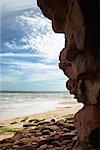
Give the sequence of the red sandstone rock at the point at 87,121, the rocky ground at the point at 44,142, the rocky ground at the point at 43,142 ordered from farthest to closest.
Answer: the rocky ground at the point at 43,142 < the rocky ground at the point at 44,142 < the red sandstone rock at the point at 87,121

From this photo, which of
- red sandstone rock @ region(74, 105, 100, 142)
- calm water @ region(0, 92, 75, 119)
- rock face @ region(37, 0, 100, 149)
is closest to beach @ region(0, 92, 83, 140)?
calm water @ region(0, 92, 75, 119)

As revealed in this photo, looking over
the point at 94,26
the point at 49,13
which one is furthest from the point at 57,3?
the point at 94,26

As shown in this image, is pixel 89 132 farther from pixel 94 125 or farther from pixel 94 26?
pixel 94 26

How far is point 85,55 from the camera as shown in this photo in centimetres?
1338

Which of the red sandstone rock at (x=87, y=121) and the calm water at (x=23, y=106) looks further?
the calm water at (x=23, y=106)

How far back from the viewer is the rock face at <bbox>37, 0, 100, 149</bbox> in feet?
43.3

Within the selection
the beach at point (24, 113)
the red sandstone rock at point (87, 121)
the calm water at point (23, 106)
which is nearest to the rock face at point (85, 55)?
the red sandstone rock at point (87, 121)

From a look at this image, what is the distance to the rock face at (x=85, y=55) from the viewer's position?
1321 cm

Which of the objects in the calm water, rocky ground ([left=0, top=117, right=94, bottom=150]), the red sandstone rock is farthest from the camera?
the calm water

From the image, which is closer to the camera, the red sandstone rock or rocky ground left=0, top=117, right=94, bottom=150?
the red sandstone rock

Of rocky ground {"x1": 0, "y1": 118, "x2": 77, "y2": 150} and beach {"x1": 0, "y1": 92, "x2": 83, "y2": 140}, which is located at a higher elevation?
rocky ground {"x1": 0, "y1": 118, "x2": 77, "y2": 150}

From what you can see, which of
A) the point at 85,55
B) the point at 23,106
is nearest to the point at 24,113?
the point at 23,106

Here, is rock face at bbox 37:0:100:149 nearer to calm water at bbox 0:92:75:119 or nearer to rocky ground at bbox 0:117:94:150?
rocky ground at bbox 0:117:94:150

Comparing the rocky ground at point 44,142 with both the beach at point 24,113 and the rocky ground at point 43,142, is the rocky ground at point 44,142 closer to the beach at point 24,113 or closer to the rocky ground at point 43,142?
the rocky ground at point 43,142
